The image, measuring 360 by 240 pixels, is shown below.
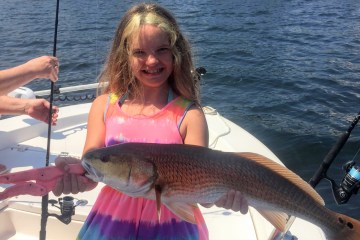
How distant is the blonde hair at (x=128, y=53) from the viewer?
8.51 feet

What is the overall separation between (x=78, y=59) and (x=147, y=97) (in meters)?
11.4

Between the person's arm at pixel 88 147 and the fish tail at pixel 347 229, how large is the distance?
136 cm

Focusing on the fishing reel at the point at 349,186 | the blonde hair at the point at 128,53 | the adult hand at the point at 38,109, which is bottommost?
the fishing reel at the point at 349,186

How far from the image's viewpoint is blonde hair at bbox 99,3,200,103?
259 centimetres

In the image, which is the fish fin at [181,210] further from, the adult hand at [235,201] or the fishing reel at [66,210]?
the fishing reel at [66,210]

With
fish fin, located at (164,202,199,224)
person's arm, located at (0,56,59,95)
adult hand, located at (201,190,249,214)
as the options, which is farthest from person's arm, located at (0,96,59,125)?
adult hand, located at (201,190,249,214)

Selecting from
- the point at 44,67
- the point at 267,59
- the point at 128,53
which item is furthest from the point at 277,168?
the point at 267,59

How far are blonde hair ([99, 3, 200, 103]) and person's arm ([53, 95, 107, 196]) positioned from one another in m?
0.18

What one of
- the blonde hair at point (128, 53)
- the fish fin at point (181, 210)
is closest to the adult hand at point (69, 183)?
the fish fin at point (181, 210)

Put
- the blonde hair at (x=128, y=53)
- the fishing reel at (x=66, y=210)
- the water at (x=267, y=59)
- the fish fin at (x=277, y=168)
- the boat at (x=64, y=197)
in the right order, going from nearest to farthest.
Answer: the fish fin at (x=277, y=168) → the blonde hair at (x=128, y=53) → the fishing reel at (x=66, y=210) → the boat at (x=64, y=197) → the water at (x=267, y=59)

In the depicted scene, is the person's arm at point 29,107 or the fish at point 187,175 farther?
the person's arm at point 29,107

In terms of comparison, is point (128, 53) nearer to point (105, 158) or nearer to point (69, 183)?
point (105, 158)

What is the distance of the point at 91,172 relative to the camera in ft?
7.03

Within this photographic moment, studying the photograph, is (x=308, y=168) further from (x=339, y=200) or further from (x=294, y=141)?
(x=339, y=200)
